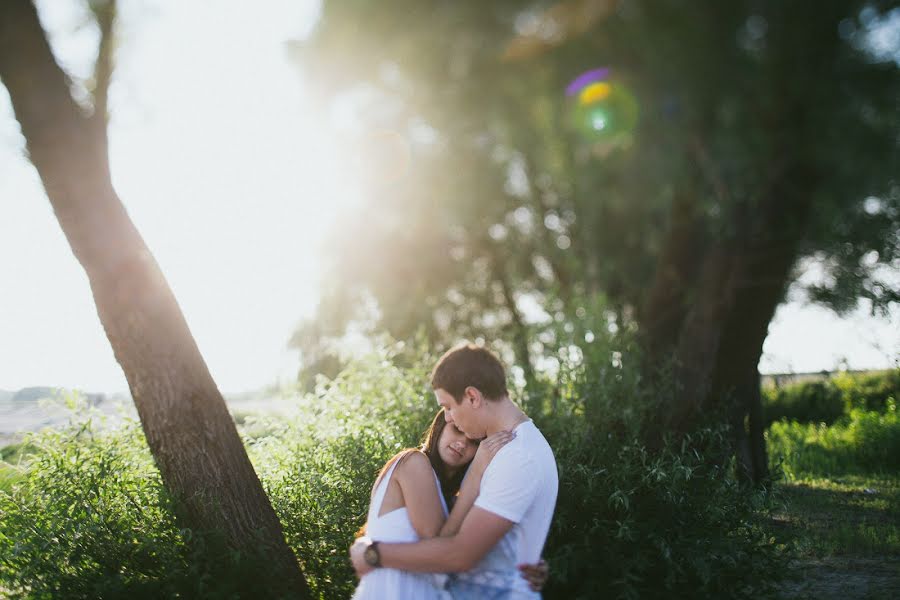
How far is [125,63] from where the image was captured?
6.49m

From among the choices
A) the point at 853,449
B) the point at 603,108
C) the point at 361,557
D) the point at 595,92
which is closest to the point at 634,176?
the point at 603,108

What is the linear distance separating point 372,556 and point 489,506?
1.85 ft

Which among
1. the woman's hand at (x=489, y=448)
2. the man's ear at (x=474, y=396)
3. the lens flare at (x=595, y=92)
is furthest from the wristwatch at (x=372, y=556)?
the lens flare at (x=595, y=92)

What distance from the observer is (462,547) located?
10.1ft

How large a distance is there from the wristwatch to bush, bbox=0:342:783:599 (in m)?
1.19

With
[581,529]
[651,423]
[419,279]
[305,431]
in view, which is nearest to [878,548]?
[651,423]

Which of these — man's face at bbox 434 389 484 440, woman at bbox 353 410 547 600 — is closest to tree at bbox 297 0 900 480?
man's face at bbox 434 389 484 440

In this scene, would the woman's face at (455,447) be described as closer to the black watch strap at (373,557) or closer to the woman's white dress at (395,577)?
the woman's white dress at (395,577)

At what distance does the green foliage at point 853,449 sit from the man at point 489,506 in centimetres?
630

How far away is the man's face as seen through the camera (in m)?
3.37

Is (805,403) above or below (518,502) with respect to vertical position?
below

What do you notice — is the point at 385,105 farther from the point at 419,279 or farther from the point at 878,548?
the point at 878,548

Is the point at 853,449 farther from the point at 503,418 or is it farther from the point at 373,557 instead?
the point at 373,557

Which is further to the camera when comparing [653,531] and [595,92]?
[595,92]
